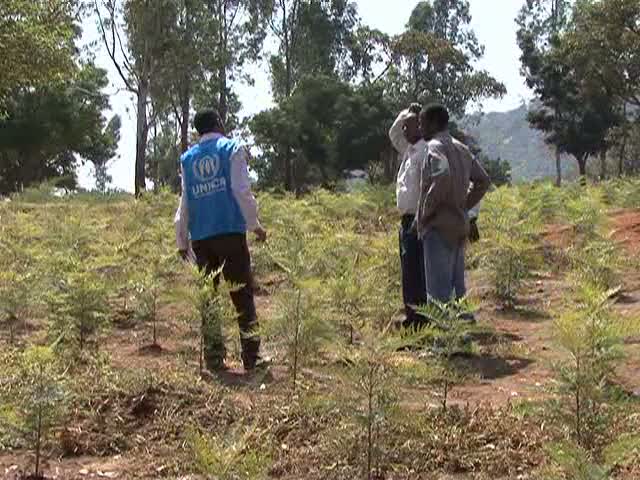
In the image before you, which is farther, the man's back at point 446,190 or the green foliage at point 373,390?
the man's back at point 446,190

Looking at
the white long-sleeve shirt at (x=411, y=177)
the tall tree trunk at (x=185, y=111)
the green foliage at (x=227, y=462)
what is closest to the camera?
the green foliage at (x=227, y=462)

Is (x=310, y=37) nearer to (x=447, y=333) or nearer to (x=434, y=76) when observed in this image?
(x=434, y=76)

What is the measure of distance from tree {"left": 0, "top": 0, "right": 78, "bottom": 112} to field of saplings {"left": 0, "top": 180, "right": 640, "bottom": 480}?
10711 mm

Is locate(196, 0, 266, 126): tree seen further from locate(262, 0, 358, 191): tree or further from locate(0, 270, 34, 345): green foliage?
locate(0, 270, 34, 345): green foliage

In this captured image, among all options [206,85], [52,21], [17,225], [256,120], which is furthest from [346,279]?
[206,85]

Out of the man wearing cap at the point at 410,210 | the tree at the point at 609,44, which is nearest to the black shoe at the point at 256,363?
the man wearing cap at the point at 410,210

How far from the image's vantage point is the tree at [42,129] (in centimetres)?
3588

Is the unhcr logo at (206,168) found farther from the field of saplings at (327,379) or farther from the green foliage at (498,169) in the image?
the green foliage at (498,169)

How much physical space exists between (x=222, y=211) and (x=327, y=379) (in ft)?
5.28

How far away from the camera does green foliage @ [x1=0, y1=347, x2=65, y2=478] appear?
4113mm

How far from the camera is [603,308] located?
4340 mm

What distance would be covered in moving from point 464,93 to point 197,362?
3603 centimetres

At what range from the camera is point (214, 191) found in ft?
20.3

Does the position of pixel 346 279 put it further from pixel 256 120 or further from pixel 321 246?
pixel 256 120
